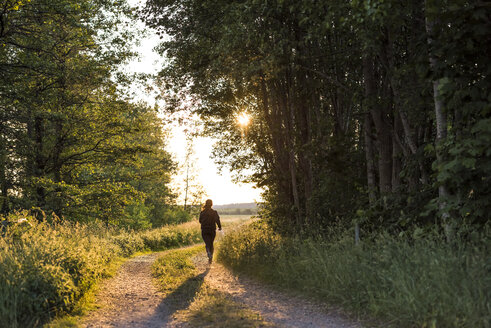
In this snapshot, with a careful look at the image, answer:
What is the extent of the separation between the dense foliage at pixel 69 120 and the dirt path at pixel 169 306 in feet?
27.9

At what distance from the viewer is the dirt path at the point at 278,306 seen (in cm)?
627

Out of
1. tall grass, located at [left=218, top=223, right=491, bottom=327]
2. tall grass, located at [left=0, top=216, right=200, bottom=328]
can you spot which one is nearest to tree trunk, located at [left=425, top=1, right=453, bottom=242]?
tall grass, located at [left=218, top=223, right=491, bottom=327]

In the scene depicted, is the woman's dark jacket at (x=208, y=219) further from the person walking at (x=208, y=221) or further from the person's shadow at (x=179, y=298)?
the person's shadow at (x=179, y=298)

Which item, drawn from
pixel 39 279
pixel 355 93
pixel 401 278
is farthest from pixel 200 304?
pixel 355 93

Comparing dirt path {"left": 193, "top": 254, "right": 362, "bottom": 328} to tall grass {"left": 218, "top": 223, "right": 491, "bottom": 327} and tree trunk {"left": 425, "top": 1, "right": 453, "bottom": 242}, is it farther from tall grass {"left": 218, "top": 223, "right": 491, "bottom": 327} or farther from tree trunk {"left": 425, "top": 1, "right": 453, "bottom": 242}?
tree trunk {"left": 425, "top": 1, "right": 453, "bottom": 242}

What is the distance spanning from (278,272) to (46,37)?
13328mm

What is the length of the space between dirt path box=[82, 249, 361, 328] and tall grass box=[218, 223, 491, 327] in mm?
508

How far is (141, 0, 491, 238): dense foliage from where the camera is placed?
641 cm

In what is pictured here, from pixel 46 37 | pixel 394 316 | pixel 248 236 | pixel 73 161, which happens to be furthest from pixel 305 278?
pixel 73 161

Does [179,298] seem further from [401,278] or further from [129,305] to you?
[401,278]

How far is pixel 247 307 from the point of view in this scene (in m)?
7.48

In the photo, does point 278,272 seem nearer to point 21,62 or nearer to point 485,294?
point 485,294

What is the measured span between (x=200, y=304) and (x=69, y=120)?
15.4m

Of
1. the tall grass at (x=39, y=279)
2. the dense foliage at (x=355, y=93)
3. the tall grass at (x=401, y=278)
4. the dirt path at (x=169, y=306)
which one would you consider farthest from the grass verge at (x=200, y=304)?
the dense foliage at (x=355, y=93)
